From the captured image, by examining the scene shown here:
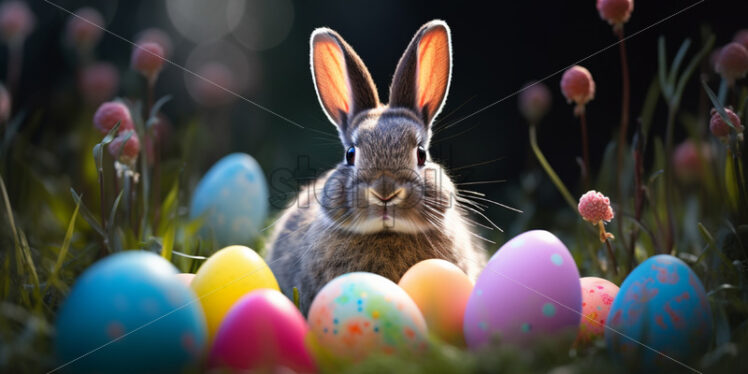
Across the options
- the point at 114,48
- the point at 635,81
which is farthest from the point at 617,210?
the point at 114,48

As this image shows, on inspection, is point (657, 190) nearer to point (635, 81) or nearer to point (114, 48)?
point (635, 81)

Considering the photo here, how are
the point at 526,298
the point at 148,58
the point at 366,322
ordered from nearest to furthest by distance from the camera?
the point at 366,322 < the point at 526,298 < the point at 148,58

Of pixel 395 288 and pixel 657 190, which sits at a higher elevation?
pixel 657 190

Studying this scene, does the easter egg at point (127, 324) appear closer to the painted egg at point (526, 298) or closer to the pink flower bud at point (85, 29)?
the painted egg at point (526, 298)

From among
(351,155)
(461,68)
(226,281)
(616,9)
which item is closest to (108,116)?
(226,281)

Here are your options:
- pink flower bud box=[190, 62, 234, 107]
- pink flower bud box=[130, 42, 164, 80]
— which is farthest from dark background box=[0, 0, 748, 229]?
pink flower bud box=[130, 42, 164, 80]

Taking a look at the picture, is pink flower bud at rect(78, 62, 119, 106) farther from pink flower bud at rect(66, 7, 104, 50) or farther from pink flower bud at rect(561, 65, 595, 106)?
pink flower bud at rect(561, 65, 595, 106)

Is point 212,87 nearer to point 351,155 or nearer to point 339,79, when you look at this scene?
point 339,79

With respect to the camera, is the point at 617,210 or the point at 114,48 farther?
the point at 114,48
